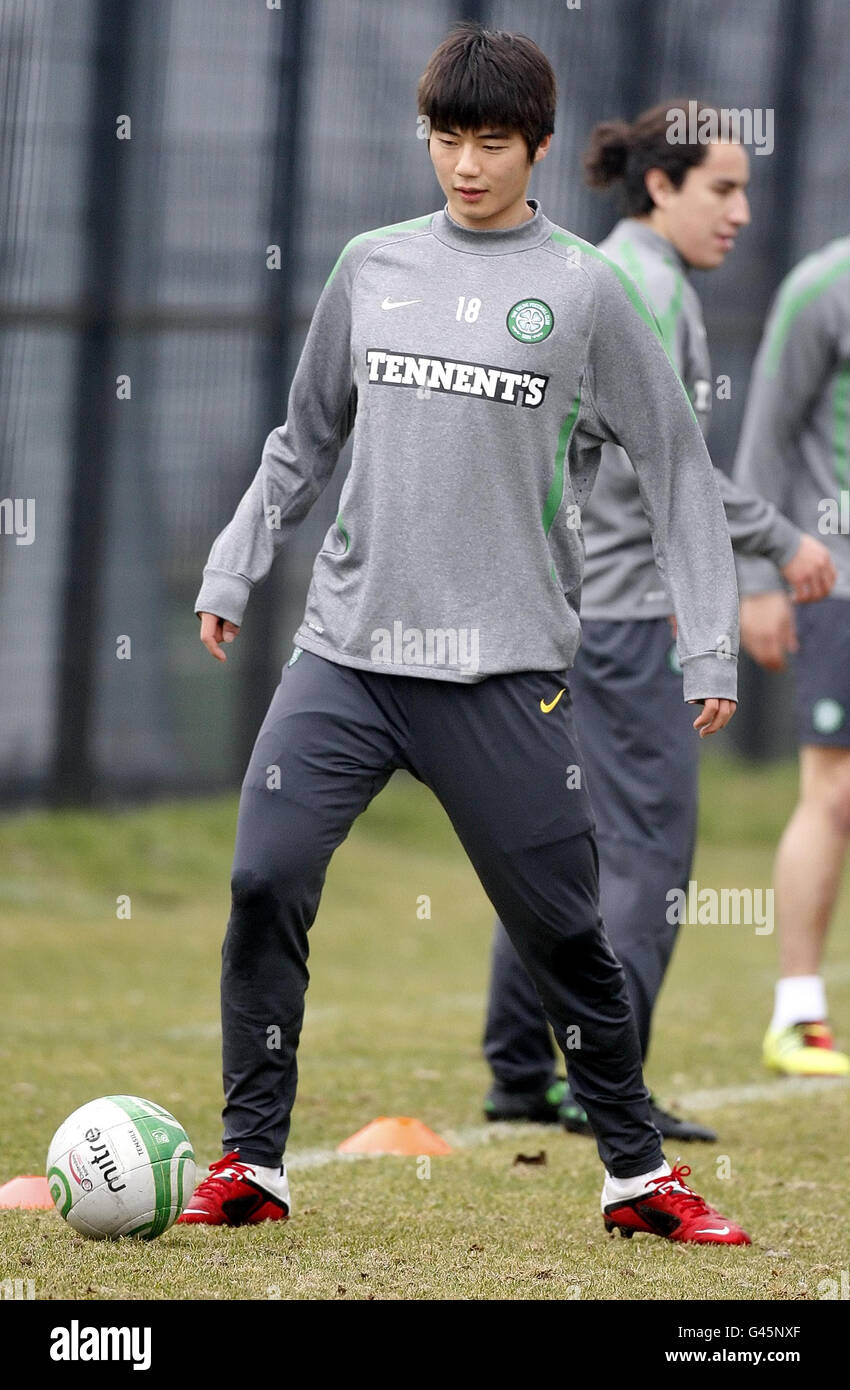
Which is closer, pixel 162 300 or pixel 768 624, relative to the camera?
pixel 768 624

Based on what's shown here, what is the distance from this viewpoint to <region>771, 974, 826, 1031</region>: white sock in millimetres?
5965

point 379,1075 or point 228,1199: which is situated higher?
point 228,1199

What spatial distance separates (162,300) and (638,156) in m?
5.52

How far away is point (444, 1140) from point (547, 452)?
1.99 metres

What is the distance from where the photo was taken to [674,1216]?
3.88 meters

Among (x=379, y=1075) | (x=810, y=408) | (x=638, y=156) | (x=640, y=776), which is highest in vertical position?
(x=638, y=156)

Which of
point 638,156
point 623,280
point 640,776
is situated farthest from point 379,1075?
point 623,280

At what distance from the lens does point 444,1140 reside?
4.93 m

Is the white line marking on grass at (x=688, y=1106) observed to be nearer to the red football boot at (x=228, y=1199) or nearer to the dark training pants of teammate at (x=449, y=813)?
the red football boot at (x=228, y=1199)

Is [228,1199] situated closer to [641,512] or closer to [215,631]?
[215,631]

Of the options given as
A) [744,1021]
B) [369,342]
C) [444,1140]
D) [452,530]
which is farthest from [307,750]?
[744,1021]

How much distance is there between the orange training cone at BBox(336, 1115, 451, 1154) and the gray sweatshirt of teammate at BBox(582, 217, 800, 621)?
1.36 m

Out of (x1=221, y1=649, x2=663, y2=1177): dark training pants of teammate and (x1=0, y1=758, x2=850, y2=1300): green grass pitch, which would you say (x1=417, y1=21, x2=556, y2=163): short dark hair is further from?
(x1=0, y1=758, x2=850, y2=1300): green grass pitch
